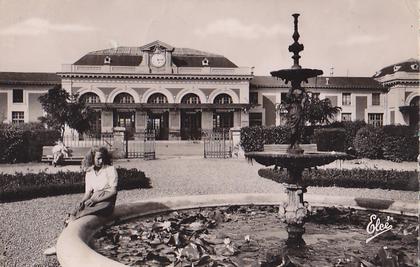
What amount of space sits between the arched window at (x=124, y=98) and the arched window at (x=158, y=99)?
1747 millimetres

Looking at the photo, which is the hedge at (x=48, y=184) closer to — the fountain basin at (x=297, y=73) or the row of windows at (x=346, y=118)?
the fountain basin at (x=297, y=73)

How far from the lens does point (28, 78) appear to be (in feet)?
137

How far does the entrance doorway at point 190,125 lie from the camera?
127ft

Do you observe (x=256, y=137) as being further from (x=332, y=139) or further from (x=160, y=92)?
(x=160, y=92)

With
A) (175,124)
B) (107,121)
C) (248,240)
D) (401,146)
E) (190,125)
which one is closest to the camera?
(248,240)

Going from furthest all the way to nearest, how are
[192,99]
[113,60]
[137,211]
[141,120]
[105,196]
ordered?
[113,60]
[192,99]
[141,120]
[137,211]
[105,196]

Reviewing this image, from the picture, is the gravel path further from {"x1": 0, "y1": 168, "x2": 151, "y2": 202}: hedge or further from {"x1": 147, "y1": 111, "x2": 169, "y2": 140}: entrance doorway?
{"x1": 147, "y1": 111, "x2": 169, "y2": 140}: entrance doorway

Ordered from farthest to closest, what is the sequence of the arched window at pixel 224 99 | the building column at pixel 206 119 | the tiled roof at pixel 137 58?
the tiled roof at pixel 137 58
the arched window at pixel 224 99
the building column at pixel 206 119

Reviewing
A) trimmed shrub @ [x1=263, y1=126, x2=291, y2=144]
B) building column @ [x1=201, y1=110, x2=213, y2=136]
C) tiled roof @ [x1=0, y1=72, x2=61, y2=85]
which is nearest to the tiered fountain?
trimmed shrub @ [x1=263, y1=126, x2=291, y2=144]

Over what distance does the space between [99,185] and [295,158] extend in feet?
8.44

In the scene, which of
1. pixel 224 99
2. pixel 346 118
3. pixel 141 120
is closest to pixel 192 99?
pixel 224 99

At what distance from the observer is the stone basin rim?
371 cm

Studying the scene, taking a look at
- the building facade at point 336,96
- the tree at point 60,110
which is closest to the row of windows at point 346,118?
the building facade at point 336,96

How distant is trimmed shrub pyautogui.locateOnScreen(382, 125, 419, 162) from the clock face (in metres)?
23.8
